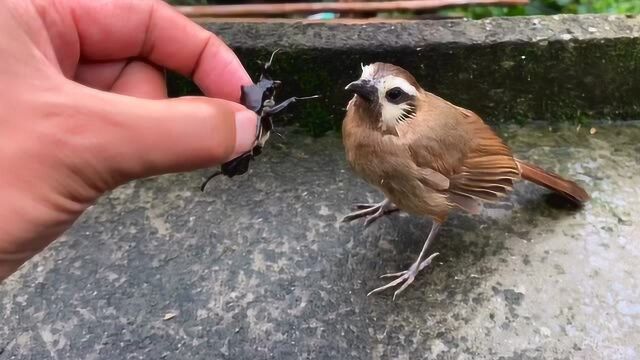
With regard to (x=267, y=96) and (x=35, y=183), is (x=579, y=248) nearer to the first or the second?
(x=267, y=96)

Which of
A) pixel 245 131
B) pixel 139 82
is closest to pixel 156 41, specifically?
pixel 139 82

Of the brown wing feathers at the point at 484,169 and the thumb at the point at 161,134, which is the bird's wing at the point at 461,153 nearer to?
the brown wing feathers at the point at 484,169

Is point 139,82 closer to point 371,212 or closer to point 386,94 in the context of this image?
point 386,94

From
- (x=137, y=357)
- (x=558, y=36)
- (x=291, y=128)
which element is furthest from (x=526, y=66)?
(x=137, y=357)

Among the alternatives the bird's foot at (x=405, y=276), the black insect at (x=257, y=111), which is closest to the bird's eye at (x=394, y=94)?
the black insect at (x=257, y=111)

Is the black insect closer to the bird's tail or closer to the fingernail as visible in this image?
the fingernail

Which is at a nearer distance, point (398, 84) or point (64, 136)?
point (64, 136)
